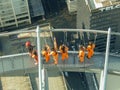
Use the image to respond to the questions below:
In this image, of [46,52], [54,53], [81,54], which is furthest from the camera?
[81,54]

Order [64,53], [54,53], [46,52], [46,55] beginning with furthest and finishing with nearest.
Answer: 1. [64,53]
2. [46,55]
3. [46,52]
4. [54,53]


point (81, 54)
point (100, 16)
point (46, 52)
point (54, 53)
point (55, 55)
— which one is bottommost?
point (81, 54)

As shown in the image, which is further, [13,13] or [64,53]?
[13,13]

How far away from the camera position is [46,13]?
137 m

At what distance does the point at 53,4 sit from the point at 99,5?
24.3 meters

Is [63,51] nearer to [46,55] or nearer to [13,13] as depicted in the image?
[46,55]

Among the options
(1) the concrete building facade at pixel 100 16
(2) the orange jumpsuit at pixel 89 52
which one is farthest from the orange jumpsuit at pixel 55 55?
(1) the concrete building facade at pixel 100 16

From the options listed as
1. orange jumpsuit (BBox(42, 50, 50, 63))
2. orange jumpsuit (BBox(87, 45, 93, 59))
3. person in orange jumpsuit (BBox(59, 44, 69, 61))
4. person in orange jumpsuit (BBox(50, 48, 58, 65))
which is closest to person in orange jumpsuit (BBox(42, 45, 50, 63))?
orange jumpsuit (BBox(42, 50, 50, 63))

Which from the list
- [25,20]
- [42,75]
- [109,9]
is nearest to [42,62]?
[42,75]

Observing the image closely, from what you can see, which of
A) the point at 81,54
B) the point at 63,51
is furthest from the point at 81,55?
the point at 63,51

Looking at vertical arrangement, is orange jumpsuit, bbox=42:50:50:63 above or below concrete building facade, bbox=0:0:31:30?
below

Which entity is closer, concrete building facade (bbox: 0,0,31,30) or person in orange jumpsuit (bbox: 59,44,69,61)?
person in orange jumpsuit (bbox: 59,44,69,61)

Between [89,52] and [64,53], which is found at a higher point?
[64,53]

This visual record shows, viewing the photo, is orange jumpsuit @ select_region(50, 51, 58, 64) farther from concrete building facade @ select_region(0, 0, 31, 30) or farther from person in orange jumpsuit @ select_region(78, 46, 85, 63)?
concrete building facade @ select_region(0, 0, 31, 30)
